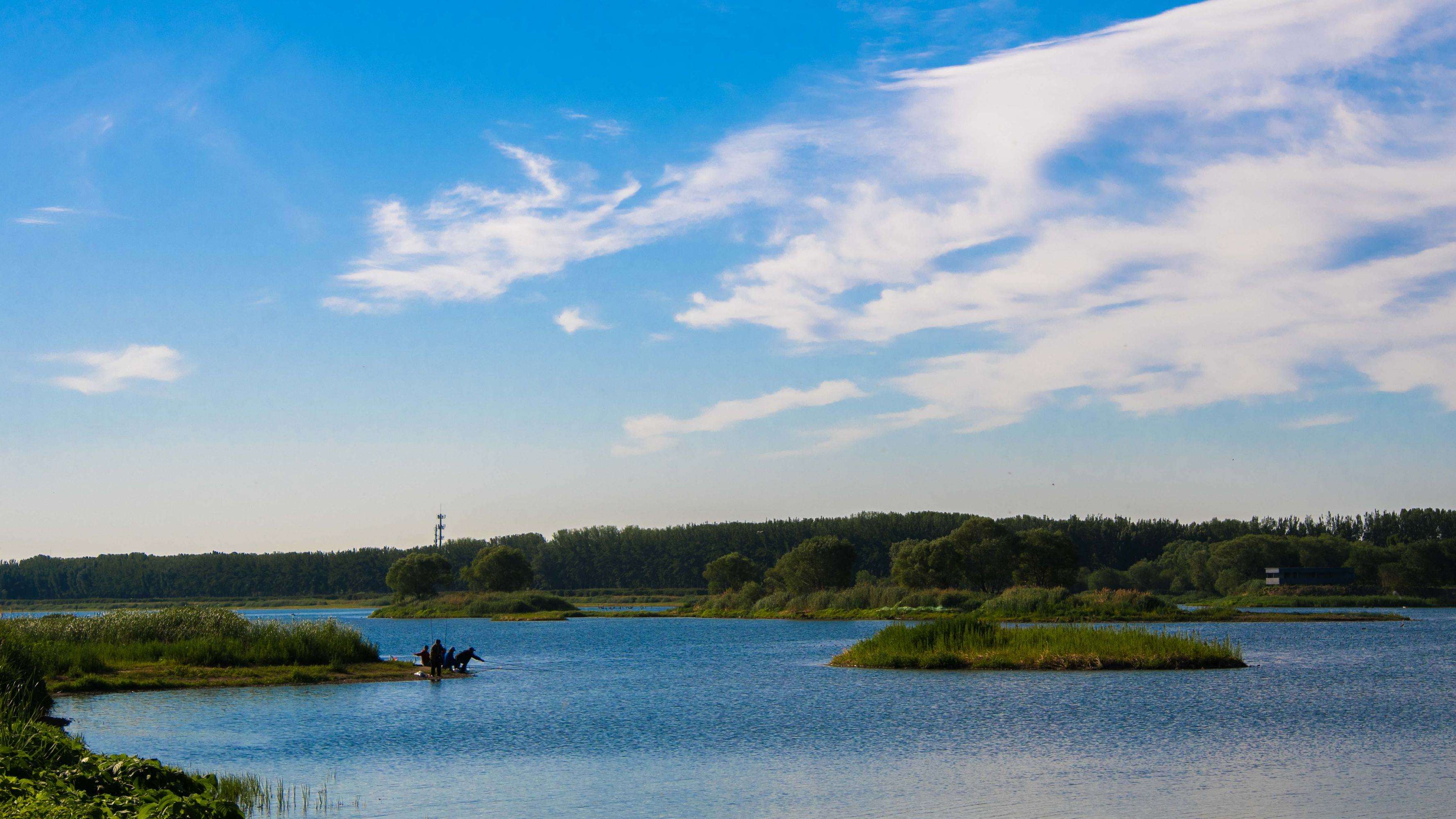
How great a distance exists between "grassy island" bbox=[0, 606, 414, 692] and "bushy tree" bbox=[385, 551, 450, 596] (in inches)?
3869

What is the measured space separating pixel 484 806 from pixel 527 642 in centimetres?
6505

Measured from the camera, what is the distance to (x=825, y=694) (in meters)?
41.6

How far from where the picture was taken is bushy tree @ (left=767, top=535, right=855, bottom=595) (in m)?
130

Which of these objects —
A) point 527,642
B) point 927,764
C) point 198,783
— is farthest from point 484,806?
point 527,642

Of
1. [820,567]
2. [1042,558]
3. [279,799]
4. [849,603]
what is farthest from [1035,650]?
[820,567]

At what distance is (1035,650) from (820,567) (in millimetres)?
81990

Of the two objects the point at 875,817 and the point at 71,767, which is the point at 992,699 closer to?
the point at 875,817

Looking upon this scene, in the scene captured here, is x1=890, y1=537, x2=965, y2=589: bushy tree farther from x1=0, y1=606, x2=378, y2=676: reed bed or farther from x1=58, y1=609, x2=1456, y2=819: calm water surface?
x1=0, y1=606, x2=378, y2=676: reed bed

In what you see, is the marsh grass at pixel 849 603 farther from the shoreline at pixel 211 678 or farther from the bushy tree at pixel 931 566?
the shoreline at pixel 211 678

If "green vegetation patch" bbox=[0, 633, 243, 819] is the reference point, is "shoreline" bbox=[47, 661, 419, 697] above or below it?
below

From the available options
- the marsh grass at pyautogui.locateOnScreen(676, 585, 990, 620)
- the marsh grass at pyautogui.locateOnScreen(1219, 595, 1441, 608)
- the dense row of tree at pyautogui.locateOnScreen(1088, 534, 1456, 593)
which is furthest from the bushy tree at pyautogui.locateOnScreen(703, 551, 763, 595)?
the marsh grass at pyautogui.locateOnScreen(1219, 595, 1441, 608)

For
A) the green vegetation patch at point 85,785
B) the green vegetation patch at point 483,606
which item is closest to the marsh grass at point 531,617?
the green vegetation patch at point 483,606

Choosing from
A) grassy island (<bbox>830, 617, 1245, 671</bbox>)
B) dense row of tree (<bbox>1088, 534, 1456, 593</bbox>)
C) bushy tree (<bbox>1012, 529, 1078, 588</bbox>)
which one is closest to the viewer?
grassy island (<bbox>830, 617, 1245, 671</bbox>)

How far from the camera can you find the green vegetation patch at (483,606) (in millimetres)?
144125
